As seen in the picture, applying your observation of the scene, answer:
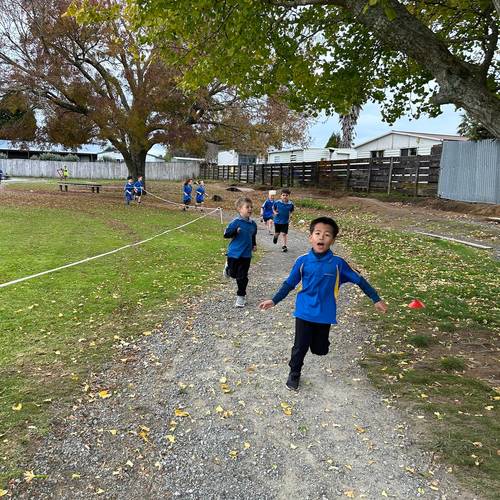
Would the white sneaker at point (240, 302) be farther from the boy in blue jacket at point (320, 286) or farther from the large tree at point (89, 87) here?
the large tree at point (89, 87)

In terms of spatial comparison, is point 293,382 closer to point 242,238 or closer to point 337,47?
point 242,238

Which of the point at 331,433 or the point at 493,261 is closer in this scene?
the point at 331,433

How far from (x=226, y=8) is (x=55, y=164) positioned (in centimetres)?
5820

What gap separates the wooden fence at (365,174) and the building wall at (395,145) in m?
6.51

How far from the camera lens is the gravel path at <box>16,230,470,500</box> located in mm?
3232

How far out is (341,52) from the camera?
8.87 meters

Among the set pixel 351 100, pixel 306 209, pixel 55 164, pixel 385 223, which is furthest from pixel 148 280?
pixel 55 164

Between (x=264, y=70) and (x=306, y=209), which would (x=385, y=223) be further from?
(x=264, y=70)

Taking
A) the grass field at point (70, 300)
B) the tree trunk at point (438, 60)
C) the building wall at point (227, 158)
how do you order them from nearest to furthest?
the grass field at point (70, 300), the tree trunk at point (438, 60), the building wall at point (227, 158)

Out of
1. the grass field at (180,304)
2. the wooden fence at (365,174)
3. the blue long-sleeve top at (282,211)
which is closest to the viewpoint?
the grass field at (180,304)

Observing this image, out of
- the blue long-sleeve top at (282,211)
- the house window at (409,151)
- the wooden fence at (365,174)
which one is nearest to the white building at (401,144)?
the house window at (409,151)

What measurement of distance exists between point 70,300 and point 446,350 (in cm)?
551

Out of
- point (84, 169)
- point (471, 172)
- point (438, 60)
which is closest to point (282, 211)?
point (438, 60)

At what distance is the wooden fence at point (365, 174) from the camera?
Result: 23.6 meters
